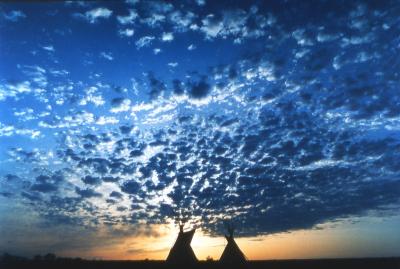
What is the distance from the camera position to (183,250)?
96.8 ft

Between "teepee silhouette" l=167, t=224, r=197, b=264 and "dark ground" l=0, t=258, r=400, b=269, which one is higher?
"teepee silhouette" l=167, t=224, r=197, b=264

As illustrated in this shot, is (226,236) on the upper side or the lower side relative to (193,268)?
upper

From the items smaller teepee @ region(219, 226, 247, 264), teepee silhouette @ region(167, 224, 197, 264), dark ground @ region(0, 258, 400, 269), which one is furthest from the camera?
smaller teepee @ region(219, 226, 247, 264)

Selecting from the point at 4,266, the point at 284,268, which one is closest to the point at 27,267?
the point at 4,266

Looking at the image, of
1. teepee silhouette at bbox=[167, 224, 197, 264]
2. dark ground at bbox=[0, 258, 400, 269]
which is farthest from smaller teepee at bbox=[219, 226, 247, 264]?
dark ground at bbox=[0, 258, 400, 269]

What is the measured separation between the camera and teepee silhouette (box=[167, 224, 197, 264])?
28.5 meters

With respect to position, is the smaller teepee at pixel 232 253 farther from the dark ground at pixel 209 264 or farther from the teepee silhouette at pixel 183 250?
the dark ground at pixel 209 264

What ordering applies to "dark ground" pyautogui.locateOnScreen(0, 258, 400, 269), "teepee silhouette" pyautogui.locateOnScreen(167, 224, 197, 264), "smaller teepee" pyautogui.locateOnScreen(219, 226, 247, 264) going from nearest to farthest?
"dark ground" pyautogui.locateOnScreen(0, 258, 400, 269) → "teepee silhouette" pyautogui.locateOnScreen(167, 224, 197, 264) → "smaller teepee" pyautogui.locateOnScreen(219, 226, 247, 264)

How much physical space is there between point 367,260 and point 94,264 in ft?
64.0

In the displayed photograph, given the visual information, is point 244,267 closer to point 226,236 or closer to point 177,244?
point 177,244

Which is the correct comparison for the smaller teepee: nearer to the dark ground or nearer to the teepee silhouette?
the teepee silhouette

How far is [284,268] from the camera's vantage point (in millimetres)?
19984

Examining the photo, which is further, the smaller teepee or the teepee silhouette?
the smaller teepee

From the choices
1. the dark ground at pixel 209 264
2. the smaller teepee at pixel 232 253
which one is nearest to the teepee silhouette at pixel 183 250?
the smaller teepee at pixel 232 253
